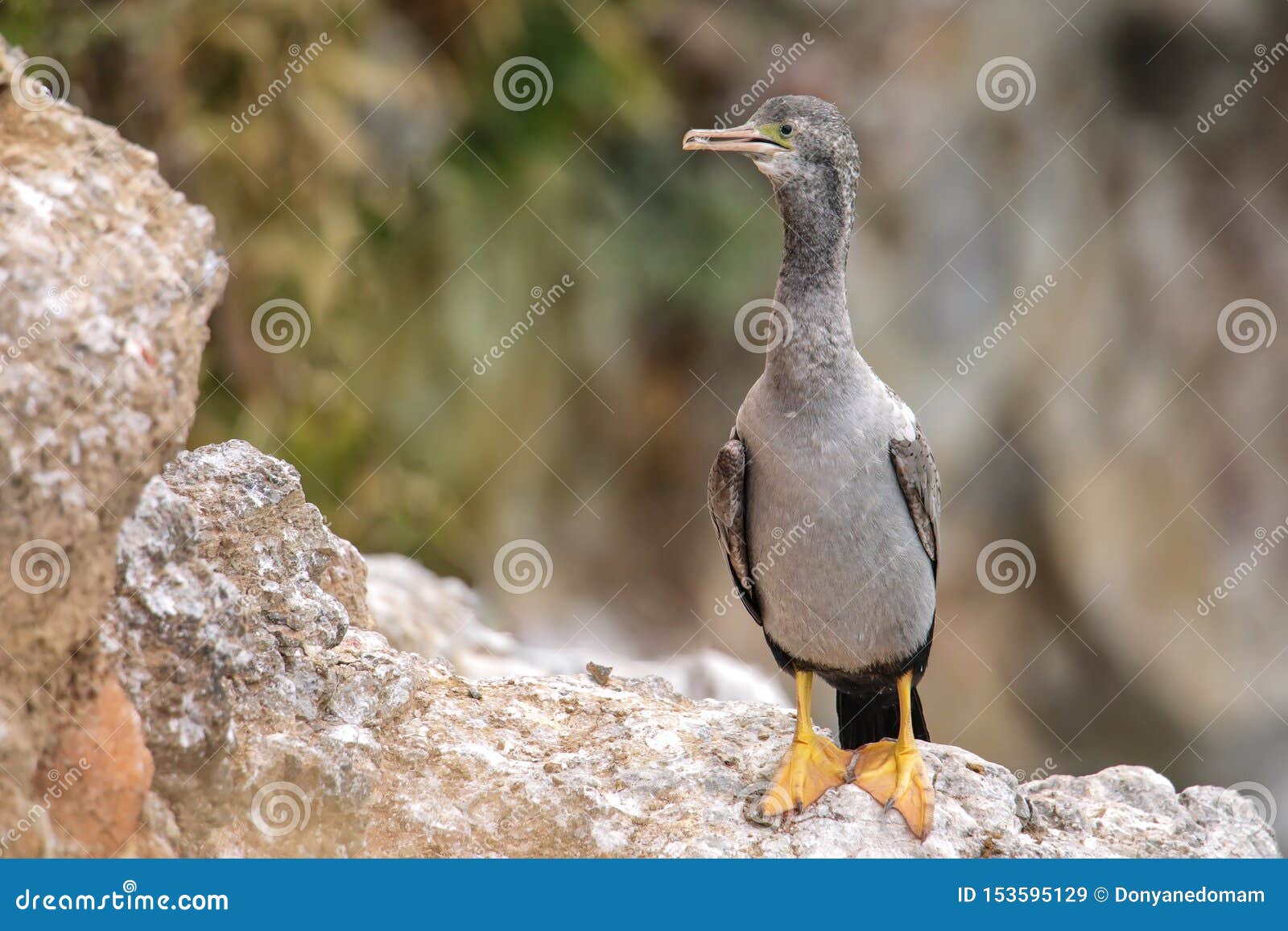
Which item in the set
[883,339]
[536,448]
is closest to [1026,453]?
[883,339]

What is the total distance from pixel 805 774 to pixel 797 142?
2.03m

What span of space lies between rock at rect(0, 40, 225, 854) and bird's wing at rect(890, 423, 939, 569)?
2240 millimetres

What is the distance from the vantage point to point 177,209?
3.31m

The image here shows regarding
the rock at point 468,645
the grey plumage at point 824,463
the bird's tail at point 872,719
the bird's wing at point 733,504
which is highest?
the grey plumage at point 824,463

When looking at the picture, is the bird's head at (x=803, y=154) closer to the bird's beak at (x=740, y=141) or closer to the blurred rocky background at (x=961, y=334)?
the bird's beak at (x=740, y=141)

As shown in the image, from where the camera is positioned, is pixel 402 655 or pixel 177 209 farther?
pixel 402 655

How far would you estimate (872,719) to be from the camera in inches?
192

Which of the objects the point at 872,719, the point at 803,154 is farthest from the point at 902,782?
the point at 803,154

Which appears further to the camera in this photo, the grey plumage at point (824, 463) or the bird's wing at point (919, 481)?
the bird's wing at point (919, 481)

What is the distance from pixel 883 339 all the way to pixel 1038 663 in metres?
2.95

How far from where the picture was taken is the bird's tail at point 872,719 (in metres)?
4.85

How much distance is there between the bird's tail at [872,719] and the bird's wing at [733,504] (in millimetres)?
638

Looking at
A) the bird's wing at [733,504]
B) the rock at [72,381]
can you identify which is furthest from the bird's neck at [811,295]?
the rock at [72,381]

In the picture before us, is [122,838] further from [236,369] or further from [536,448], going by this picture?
[536,448]
